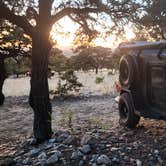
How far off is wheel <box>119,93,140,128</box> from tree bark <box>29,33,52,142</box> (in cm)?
150

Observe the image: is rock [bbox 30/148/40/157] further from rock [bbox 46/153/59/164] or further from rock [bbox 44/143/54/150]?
rock [bbox 46/153/59/164]

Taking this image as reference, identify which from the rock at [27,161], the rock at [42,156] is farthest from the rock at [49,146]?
the rock at [27,161]

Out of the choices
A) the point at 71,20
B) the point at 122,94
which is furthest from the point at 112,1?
the point at 122,94

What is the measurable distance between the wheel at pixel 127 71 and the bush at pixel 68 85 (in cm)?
895

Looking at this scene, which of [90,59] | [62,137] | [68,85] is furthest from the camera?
[90,59]

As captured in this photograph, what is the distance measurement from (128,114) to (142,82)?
0.79 meters

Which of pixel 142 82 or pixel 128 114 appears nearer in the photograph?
pixel 142 82

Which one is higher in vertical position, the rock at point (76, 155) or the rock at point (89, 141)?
the rock at point (89, 141)

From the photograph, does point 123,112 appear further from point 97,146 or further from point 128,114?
point 97,146

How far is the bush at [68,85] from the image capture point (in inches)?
681

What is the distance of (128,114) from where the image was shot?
8.05 metres

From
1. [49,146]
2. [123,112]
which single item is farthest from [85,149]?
[123,112]

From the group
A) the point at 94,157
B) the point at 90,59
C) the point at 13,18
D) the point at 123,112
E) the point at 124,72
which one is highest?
the point at 13,18

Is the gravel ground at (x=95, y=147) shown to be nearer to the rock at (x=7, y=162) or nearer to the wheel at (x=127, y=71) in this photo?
the rock at (x=7, y=162)
